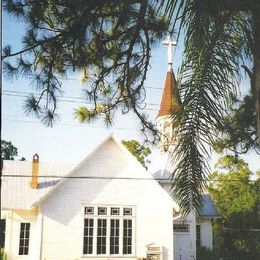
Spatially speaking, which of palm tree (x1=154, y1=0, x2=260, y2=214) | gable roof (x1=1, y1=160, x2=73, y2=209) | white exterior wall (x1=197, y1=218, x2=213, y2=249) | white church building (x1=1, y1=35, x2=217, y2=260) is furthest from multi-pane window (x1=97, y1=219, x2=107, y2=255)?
palm tree (x1=154, y1=0, x2=260, y2=214)

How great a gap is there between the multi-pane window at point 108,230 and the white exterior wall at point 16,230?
5.30 feet

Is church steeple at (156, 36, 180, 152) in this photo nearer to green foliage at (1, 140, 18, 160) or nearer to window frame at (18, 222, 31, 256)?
green foliage at (1, 140, 18, 160)

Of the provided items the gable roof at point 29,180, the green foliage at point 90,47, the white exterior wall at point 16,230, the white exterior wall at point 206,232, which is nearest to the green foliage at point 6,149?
the green foliage at point 90,47

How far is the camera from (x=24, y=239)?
13.5m

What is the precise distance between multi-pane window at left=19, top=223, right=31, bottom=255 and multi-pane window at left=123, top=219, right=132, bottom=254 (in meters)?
2.81

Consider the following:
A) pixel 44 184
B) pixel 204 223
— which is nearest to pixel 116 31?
pixel 44 184

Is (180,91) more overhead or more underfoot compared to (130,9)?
more underfoot

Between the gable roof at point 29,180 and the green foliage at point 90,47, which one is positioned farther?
the gable roof at point 29,180

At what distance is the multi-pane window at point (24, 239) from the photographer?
13438 mm

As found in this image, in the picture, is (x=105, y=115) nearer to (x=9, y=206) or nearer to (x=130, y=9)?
(x=130, y=9)

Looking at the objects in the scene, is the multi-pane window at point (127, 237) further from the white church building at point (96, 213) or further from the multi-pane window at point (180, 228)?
the multi-pane window at point (180, 228)

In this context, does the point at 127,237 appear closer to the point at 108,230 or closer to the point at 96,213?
the point at 108,230

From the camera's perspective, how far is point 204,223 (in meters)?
16.3

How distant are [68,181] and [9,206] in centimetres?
177
